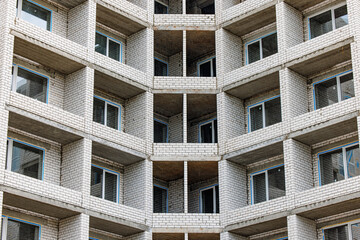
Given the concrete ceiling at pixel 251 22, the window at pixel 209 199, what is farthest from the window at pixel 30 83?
the concrete ceiling at pixel 251 22

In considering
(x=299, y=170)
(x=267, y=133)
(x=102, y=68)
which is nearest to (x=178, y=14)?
(x=102, y=68)

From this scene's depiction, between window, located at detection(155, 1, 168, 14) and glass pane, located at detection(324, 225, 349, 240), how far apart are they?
13.8m

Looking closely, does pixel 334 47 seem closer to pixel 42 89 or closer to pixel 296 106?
pixel 296 106

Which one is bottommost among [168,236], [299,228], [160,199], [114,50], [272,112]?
[299,228]

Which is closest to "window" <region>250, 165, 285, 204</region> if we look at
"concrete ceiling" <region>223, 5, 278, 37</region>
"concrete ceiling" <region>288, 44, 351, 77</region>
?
"concrete ceiling" <region>288, 44, 351, 77</region>

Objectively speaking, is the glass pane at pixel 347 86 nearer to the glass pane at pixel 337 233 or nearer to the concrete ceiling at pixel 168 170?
the glass pane at pixel 337 233

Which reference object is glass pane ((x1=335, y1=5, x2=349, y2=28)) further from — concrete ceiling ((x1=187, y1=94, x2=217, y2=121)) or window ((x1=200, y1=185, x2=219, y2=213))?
window ((x1=200, y1=185, x2=219, y2=213))

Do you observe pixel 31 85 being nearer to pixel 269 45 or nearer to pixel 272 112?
pixel 272 112

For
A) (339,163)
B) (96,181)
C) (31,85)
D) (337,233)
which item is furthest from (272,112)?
(31,85)

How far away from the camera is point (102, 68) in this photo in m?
28.5

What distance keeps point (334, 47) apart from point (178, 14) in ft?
27.3

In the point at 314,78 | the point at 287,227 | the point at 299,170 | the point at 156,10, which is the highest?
the point at 156,10

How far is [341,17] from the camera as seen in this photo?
28297 millimetres

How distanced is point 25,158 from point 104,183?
3.89m
